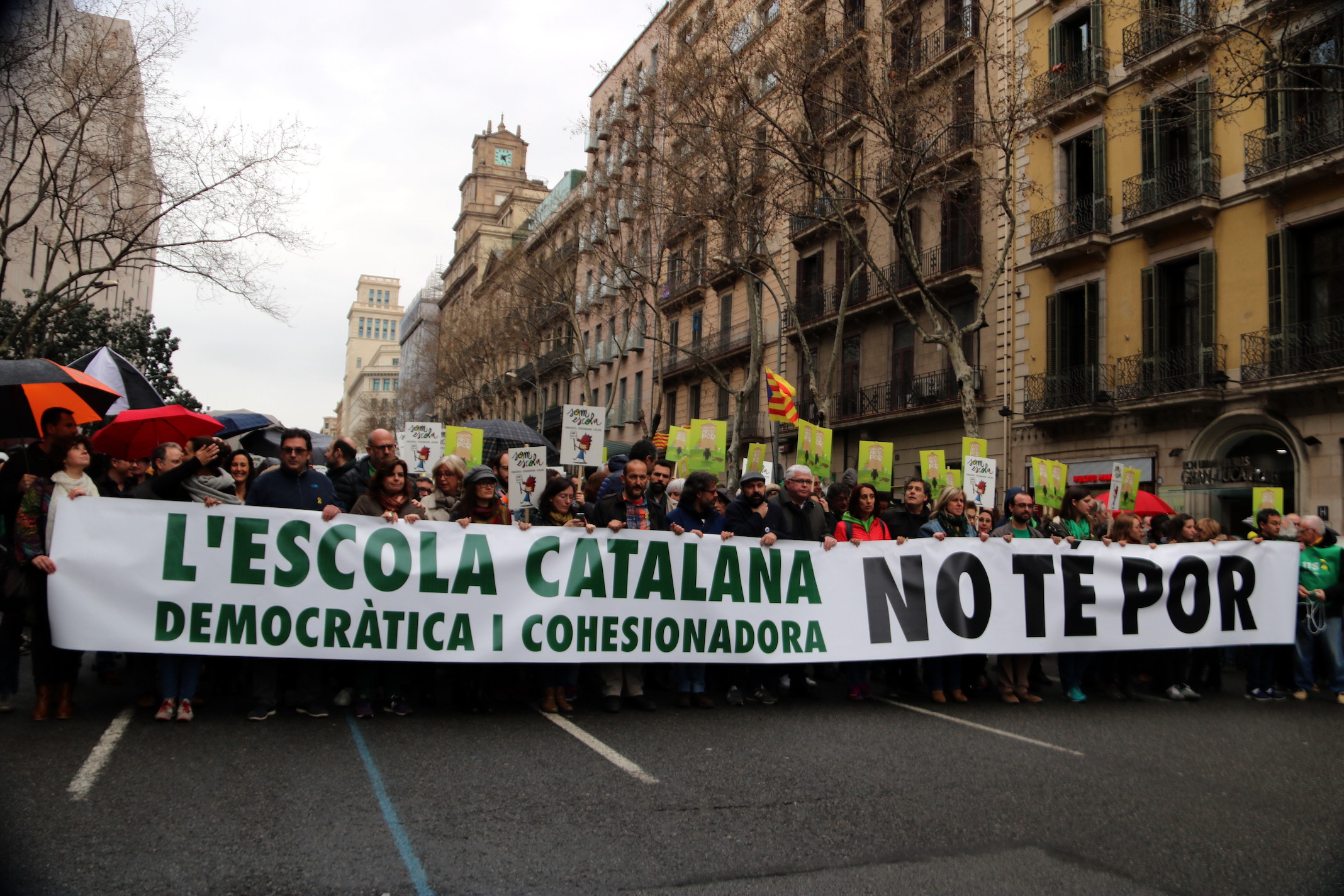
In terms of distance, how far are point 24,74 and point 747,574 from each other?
17258mm

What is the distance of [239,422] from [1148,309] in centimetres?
1823

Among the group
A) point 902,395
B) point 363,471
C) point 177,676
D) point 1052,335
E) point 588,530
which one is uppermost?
point 1052,335

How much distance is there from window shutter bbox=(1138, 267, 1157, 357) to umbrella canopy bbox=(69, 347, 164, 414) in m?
19.0

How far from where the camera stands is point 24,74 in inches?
695

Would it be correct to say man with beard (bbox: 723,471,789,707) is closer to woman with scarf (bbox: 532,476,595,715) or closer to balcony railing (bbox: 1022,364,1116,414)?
woman with scarf (bbox: 532,476,595,715)

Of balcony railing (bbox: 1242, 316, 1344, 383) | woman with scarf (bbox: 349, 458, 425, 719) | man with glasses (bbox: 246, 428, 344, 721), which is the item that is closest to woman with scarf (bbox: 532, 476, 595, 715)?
woman with scarf (bbox: 349, 458, 425, 719)

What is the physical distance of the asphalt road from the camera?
156 inches

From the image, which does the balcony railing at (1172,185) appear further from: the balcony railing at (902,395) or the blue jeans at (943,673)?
the blue jeans at (943,673)

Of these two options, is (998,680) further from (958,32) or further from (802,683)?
(958,32)

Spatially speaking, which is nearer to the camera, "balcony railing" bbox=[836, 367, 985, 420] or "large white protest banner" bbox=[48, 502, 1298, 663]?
"large white protest banner" bbox=[48, 502, 1298, 663]

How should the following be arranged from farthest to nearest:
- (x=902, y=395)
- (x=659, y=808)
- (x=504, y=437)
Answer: (x=902, y=395)
(x=504, y=437)
(x=659, y=808)

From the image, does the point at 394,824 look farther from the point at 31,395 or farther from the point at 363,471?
the point at 31,395

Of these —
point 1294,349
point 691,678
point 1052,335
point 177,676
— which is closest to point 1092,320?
point 1052,335

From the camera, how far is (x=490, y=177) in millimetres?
95062
